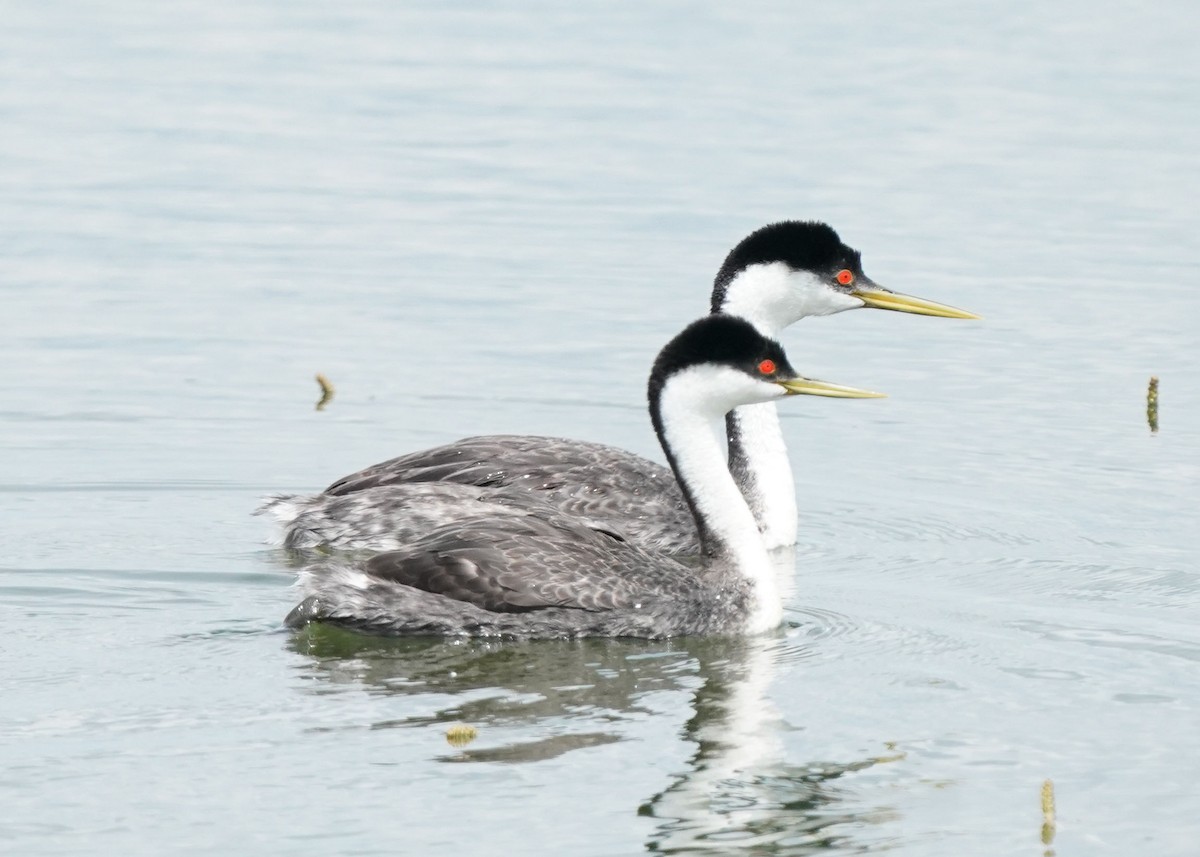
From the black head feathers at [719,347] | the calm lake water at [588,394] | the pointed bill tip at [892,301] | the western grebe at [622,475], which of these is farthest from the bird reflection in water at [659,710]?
the pointed bill tip at [892,301]

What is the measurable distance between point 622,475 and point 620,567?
74.5 inches

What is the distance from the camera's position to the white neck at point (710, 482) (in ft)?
33.5

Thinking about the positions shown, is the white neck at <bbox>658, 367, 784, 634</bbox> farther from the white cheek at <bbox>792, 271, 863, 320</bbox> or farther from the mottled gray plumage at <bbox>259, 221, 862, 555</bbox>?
the white cheek at <bbox>792, 271, 863, 320</bbox>

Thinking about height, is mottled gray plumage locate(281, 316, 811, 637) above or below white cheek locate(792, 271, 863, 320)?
below

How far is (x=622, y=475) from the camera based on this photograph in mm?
11859

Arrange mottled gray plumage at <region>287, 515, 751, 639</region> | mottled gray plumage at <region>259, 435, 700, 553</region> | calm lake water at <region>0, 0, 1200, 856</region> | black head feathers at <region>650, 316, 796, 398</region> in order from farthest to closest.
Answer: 1. mottled gray plumage at <region>259, 435, 700, 553</region>
2. black head feathers at <region>650, 316, 796, 398</region>
3. mottled gray plumage at <region>287, 515, 751, 639</region>
4. calm lake water at <region>0, 0, 1200, 856</region>

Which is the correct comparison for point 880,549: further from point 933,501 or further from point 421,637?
point 421,637

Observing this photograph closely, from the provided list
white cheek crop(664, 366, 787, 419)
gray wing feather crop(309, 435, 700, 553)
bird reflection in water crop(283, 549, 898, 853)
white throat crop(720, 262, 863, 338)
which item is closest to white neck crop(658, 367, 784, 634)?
white cheek crop(664, 366, 787, 419)

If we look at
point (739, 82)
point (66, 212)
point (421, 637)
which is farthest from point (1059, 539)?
point (739, 82)

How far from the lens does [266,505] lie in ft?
37.4

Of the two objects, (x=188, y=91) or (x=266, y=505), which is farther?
(x=188, y=91)

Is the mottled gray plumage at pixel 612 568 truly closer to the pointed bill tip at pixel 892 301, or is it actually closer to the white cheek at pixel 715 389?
the white cheek at pixel 715 389

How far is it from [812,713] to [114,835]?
2.81 meters

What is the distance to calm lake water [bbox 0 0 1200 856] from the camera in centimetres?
803
